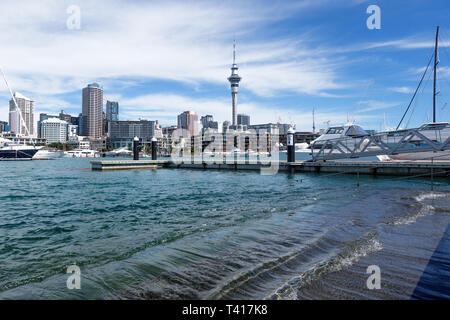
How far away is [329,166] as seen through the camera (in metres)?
33.5

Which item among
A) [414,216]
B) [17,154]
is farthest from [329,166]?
[17,154]

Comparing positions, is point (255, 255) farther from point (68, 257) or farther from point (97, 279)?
point (68, 257)

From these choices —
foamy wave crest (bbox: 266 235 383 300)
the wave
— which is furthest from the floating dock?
foamy wave crest (bbox: 266 235 383 300)

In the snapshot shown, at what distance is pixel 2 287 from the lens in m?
5.32

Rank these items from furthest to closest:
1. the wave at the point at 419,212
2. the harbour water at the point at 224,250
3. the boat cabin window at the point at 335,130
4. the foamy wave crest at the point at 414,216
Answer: the boat cabin window at the point at 335,130 → the wave at the point at 419,212 → the foamy wave crest at the point at 414,216 → the harbour water at the point at 224,250

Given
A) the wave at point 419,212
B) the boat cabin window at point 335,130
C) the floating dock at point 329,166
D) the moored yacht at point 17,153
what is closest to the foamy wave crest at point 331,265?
the wave at point 419,212

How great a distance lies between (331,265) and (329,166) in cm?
2980

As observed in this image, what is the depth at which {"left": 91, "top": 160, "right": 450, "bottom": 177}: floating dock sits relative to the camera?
27.2m

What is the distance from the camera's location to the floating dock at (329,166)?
27.2m

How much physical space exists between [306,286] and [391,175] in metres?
28.8

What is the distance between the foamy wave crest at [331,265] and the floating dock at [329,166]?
40.3ft

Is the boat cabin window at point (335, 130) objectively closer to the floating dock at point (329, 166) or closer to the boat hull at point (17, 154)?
the floating dock at point (329, 166)
